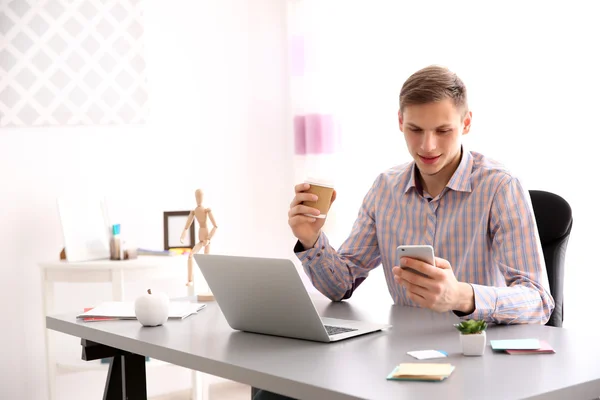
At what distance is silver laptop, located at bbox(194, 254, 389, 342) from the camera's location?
1328 millimetres

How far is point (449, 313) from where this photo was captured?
63.1 inches

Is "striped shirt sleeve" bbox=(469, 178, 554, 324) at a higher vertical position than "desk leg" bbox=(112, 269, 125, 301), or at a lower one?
higher

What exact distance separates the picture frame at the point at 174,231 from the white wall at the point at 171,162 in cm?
24

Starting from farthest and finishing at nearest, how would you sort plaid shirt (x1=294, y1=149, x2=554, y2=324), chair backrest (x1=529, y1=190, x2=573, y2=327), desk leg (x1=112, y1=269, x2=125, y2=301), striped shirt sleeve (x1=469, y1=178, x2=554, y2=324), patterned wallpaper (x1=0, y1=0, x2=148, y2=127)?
patterned wallpaper (x1=0, y1=0, x2=148, y2=127), desk leg (x1=112, y1=269, x2=125, y2=301), chair backrest (x1=529, y1=190, x2=573, y2=327), plaid shirt (x1=294, y1=149, x2=554, y2=324), striped shirt sleeve (x1=469, y1=178, x2=554, y2=324)

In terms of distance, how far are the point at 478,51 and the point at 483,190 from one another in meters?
1.18

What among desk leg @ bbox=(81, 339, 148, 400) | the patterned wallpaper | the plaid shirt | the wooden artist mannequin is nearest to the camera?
the plaid shirt

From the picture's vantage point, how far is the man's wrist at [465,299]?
1425 mm

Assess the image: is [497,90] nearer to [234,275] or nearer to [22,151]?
[234,275]

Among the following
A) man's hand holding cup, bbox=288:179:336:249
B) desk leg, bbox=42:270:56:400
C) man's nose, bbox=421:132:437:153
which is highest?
man's nose, bbox=421:132:437:153

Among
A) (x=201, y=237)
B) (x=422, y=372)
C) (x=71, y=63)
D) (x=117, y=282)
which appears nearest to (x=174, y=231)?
(x=117, y=282)

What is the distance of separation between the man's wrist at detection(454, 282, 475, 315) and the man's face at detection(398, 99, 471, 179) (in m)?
0.43

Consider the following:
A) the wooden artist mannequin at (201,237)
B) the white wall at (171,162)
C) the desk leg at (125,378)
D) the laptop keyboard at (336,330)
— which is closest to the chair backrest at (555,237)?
the laptop keyboard at (336,330)

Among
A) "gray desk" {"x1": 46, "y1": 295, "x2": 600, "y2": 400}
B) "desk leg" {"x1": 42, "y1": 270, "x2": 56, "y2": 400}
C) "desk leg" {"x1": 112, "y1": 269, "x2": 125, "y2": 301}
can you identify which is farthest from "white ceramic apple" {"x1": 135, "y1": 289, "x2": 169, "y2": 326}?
"desk leg" {"x1": 42, "y1": 270, "x2": 56, "y2": 400}

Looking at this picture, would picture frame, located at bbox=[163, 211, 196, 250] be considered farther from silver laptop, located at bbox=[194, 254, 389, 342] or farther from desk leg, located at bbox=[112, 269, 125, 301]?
silver laptop, located at bbox=[194, 254, 389, 342]
